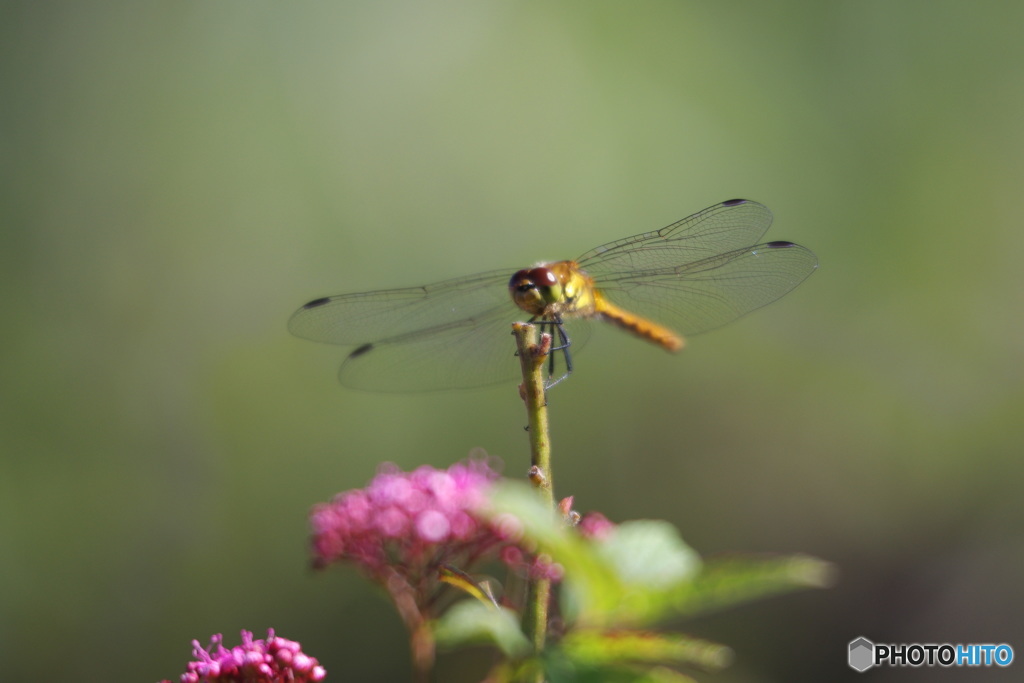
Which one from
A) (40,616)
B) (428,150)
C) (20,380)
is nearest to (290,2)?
(428,150)

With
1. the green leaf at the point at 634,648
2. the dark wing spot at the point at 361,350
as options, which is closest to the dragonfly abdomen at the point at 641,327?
the dark wing spot at the point at 361,350

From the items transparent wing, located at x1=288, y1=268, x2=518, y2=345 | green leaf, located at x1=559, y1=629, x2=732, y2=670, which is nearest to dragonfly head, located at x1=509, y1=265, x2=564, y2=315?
transparent wing, located at x1=288, y1=268, x2=518, y2=345

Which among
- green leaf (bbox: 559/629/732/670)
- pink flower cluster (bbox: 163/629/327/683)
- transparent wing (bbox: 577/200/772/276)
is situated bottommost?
pink flower cluster (bbox: 163/629/327/683)

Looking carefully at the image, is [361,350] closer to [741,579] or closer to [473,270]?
[741,579]

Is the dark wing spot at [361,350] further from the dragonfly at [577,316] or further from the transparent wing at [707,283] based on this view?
the transparent wing at [707,283]

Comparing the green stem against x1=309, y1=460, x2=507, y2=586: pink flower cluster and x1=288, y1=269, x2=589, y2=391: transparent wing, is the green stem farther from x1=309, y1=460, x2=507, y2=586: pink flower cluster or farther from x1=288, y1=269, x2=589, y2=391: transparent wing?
x1=288, y1=269, x2=589, y2=391: transparent wing
